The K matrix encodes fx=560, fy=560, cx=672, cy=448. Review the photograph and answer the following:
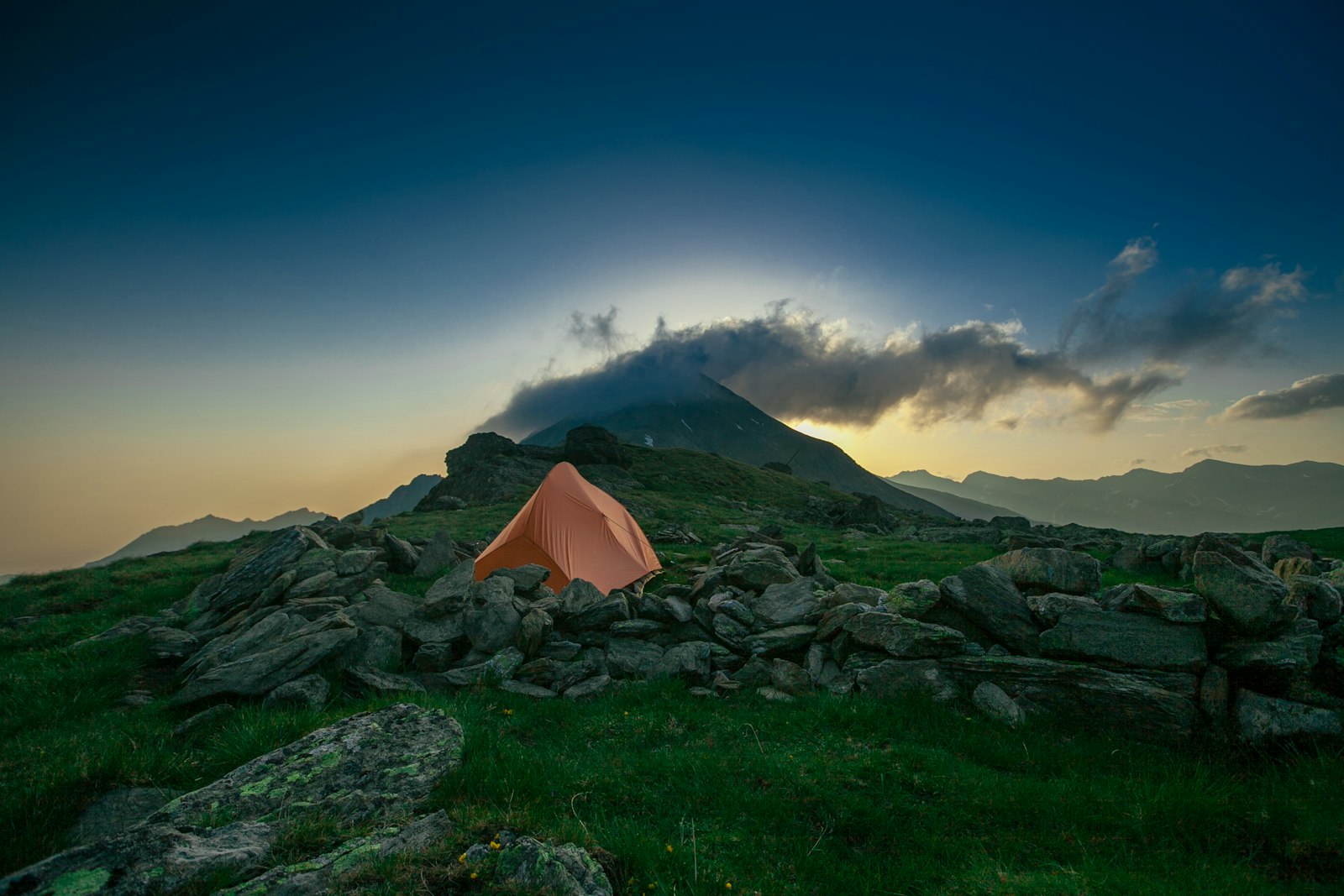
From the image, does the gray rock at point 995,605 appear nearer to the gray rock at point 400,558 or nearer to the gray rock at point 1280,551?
the gray rock at point 1280,551

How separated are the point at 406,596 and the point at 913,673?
11155mm

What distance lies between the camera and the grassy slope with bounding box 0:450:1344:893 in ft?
17.5

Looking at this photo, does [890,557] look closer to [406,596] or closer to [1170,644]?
[1170,644]

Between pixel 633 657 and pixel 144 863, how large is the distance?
27.0ft

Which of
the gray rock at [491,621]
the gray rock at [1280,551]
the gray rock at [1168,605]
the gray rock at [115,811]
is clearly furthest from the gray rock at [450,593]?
the gray rock at [1280,551]

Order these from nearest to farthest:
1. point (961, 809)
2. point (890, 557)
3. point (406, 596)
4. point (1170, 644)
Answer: point (961, 809) → point (1170, 644) → point (406, 596) → point (890, 557)

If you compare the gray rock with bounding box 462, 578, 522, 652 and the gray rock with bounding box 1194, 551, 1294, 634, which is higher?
the gray rock with bounding box 1194, 551, 1294, 634

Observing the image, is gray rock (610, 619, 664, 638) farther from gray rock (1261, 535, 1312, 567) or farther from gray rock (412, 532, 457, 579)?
gray rock (1261, 535, 1312, 567)

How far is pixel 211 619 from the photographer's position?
14.0 meters

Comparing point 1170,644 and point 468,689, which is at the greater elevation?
point 1170,644

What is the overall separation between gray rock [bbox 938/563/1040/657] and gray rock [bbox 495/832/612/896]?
8814mm

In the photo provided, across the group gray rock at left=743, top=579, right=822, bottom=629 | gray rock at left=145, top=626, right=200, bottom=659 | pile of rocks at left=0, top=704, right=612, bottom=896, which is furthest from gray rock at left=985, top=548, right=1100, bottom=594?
gray rock at left=145, top=626, right=200, bottom=659

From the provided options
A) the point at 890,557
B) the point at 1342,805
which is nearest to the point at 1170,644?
the point at 1342,805

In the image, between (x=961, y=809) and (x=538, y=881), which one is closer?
(x=538, y=881)
